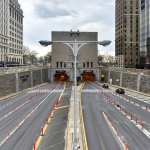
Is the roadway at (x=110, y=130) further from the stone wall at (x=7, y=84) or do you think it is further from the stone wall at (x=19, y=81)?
the stone wall at (x=19, y=81)

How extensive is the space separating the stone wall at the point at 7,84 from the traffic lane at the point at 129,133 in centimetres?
2761

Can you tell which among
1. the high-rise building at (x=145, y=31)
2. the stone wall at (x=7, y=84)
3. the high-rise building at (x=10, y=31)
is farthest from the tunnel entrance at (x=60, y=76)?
the stone wall at (x=7, y=84)

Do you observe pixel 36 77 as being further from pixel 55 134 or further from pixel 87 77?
pixel 55 134

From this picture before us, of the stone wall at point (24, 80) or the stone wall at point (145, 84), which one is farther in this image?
the stone wall at point (24, 80)

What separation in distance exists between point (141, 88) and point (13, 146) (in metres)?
41.9

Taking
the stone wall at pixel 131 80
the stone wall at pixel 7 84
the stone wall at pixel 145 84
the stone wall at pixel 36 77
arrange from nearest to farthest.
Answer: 1. the stone wall at pixel 7 84
2. the stone wall at pixel 145 84
3. the stone wall at pixel 131 80
4. the stone wall at pixel 36 77

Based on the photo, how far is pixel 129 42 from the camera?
138m

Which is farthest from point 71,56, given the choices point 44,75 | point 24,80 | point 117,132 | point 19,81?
point 117,132

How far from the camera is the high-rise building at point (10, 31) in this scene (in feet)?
381

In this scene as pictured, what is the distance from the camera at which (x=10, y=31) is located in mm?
129375

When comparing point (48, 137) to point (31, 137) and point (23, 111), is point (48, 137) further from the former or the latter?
point (23, 111)

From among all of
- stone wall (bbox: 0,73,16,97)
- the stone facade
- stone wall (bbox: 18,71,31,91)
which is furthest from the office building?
stone wall (bbox: 0,73,16,97)

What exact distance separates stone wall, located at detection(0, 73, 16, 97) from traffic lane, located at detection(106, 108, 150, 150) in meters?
27.6

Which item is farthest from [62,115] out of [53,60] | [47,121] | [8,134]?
[53,60]
